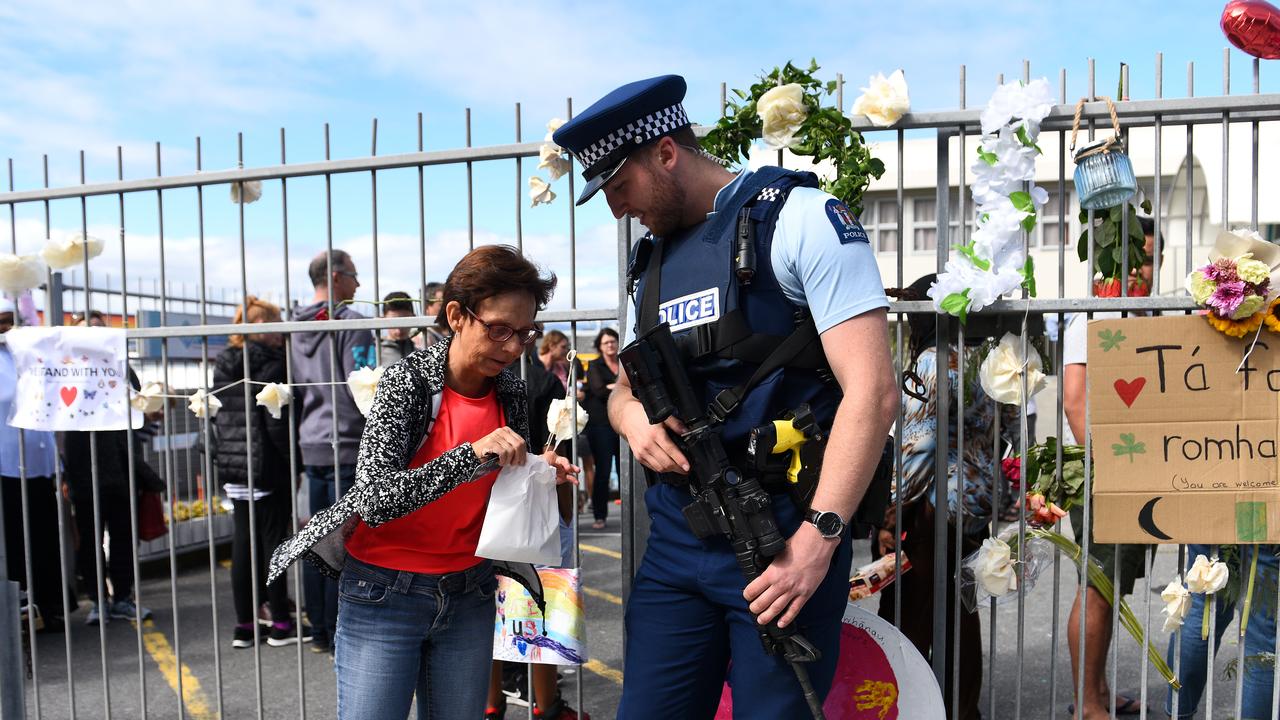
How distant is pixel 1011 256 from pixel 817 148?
0.62 meters

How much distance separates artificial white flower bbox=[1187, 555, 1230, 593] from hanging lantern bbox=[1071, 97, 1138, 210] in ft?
3.51

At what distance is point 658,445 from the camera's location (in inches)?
83.4

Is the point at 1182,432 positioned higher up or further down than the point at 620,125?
further down

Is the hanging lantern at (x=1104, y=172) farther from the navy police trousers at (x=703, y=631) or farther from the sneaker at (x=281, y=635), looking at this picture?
the sneaker at (x=281, y=635)

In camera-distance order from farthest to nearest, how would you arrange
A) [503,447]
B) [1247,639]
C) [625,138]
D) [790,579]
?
[1247,639] < [503,447] < [625,138] < [790,579]

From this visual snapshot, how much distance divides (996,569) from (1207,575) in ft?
1.96

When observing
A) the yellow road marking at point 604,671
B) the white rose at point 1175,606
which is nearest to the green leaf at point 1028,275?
the white rose at point 1175,606

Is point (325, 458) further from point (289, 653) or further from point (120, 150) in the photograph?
point (120, 150)

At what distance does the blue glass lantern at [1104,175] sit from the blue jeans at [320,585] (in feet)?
12.2

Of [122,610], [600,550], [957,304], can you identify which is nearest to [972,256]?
[957,304]

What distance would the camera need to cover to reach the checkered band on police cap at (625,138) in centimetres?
213

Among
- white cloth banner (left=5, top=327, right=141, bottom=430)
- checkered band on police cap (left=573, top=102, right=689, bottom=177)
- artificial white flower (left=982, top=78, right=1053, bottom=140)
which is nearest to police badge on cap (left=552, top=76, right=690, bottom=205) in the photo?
checkered band on police cap (left=573, top=102, right=689, bottom=177)

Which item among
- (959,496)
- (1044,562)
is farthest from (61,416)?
(1044,562)

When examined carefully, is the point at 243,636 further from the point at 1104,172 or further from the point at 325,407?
the point at 1104,172
